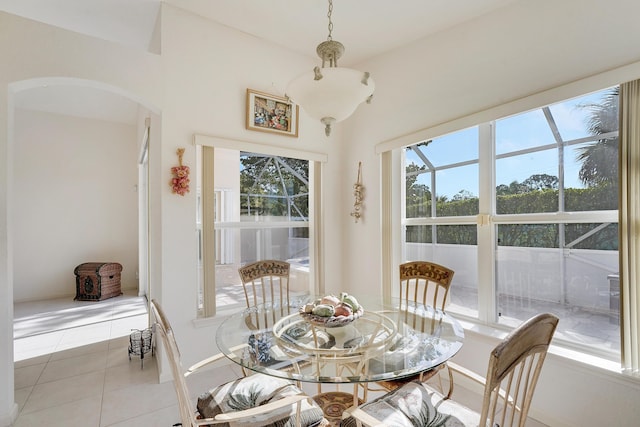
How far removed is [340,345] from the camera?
1.65m

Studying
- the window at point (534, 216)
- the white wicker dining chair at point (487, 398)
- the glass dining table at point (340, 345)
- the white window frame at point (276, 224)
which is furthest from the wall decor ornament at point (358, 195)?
the white wicker dining chair at point (487, 398)

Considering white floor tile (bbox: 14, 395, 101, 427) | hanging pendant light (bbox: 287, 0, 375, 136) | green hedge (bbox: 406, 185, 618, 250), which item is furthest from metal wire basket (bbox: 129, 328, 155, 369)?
green hedge (bbox: 406, 185, 618, 250)

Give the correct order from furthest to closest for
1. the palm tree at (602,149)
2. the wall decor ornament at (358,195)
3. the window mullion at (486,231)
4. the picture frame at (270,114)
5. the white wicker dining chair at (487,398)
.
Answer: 1. the wall decor ornament at (358,195)
2. the picture frame at (270,114)
3. the window mullion at (486,231)
4. the palm tree at (602,149)
5. the white wicker dining chair at (487,398)

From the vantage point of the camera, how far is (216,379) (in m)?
2.65

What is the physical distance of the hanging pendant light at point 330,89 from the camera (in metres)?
1.50

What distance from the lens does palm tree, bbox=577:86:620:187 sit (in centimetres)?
191

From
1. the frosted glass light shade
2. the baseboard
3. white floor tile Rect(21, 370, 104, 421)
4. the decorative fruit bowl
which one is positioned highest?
the frosted glass light shade

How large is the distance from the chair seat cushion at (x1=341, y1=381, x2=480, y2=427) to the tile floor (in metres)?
1.10

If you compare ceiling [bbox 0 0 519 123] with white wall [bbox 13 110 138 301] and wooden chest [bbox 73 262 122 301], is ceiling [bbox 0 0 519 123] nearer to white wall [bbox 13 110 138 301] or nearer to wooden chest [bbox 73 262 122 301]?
white wall [bbox 13 110 138 301]

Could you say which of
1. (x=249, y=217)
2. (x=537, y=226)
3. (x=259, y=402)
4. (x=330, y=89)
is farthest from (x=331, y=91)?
(x=249, y=217)

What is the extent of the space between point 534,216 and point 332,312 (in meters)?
→ 1.72

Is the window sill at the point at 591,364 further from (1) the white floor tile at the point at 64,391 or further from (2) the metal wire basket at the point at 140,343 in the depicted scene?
(1) the white floor tile at the point at 64,391

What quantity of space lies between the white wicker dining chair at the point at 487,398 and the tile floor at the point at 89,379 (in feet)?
3.69

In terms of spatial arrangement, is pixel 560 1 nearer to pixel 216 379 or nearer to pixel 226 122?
pixel 226 122
